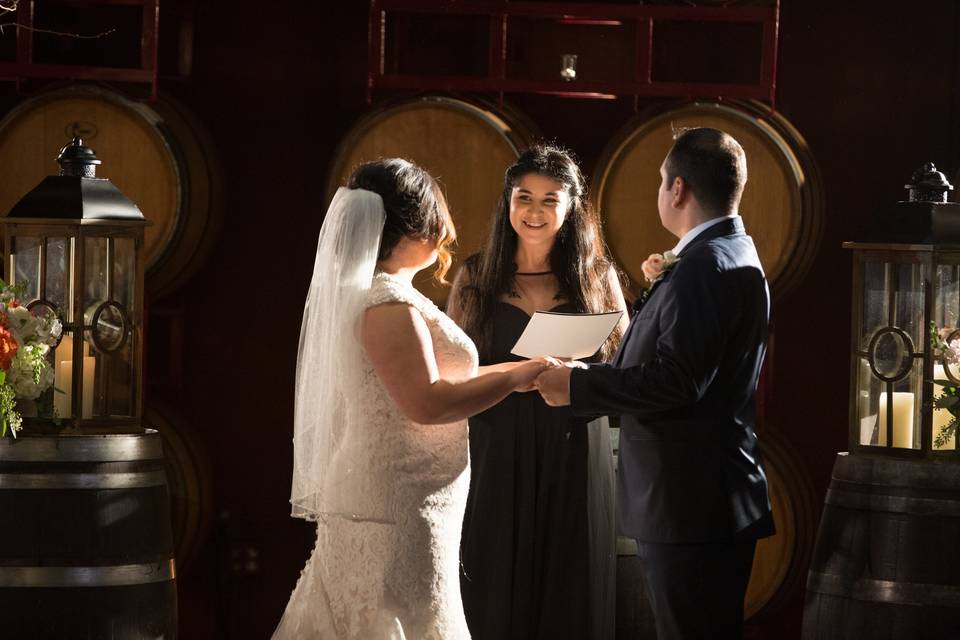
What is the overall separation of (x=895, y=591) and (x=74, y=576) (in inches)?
91.6

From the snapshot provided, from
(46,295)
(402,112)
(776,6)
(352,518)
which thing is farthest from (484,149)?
(352,518)

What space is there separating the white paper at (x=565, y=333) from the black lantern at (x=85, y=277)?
4.35 ft

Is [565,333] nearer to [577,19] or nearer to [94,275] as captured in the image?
[94,275]

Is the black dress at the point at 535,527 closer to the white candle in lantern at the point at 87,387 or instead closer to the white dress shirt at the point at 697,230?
the white dress shirt at the point at 697,230

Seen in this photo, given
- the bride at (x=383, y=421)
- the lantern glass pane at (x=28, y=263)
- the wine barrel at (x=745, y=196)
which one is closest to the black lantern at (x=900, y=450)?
the wine barrel at (x=745, y=196)

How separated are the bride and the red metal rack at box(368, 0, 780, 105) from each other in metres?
1.62

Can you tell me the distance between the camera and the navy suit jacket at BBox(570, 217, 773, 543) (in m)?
2.82

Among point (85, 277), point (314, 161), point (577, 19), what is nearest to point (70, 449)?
point (85, 277)

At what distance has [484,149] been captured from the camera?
434 cm

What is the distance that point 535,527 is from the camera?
12.2 feet

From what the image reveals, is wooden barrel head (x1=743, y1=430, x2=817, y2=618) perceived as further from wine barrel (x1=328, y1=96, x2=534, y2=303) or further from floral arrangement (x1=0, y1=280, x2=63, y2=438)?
floral arrangement (x1=0, y1=280, x2=63, y2=438)

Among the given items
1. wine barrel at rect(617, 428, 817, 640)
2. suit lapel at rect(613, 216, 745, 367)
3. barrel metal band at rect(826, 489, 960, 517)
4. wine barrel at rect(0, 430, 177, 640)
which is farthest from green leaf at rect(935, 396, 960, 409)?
wine barrel at rect(0, 430, 177, 640)

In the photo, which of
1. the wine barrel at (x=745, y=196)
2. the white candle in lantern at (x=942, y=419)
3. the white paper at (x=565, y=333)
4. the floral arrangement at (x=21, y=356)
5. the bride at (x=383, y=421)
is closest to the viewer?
the bride at (x=383, y=421)

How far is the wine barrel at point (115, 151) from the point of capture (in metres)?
4.32
